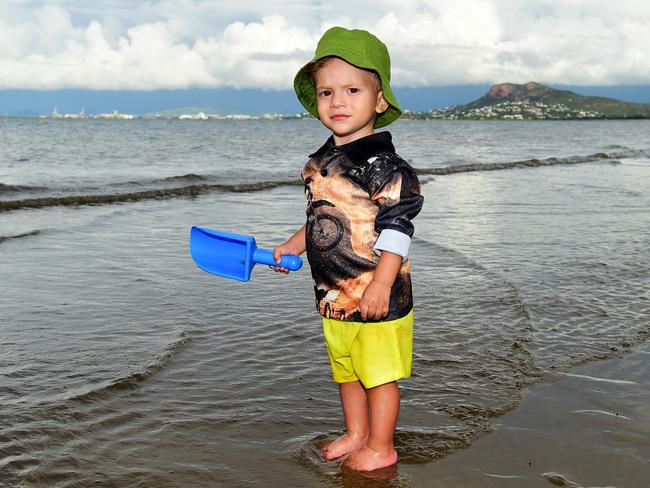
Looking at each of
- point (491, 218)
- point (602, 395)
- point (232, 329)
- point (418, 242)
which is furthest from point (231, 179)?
point (602, 395)

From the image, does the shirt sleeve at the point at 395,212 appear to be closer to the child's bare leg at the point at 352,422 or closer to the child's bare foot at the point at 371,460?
the child's bare leg at the point at 352,422

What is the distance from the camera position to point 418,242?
8.16 metres

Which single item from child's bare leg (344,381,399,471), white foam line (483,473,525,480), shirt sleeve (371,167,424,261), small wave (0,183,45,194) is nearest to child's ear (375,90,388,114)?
shirt sleeve (371,167,424,261)

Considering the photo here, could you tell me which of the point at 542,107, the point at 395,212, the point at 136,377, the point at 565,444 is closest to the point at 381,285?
the point at 395,212

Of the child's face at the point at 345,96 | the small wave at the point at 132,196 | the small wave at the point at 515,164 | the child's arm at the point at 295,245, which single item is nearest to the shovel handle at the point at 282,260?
the child's arm at the point at 295,245

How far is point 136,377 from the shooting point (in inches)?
152

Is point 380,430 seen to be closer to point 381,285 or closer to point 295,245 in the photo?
point 381,285

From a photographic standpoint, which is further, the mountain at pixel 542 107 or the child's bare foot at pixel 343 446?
the mountain at pixel 542 107

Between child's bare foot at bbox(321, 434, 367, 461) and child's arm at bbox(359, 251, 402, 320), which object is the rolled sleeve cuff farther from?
child's bare foot at bbox(321, 434, 367, 461)

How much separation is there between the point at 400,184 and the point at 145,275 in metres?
4.15

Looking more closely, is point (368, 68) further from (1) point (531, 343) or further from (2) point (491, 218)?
(2) point (491, 218)

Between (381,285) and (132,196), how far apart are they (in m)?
11.8

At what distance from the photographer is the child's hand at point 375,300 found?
2.68 m

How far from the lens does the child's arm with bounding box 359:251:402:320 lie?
8.76 feet
